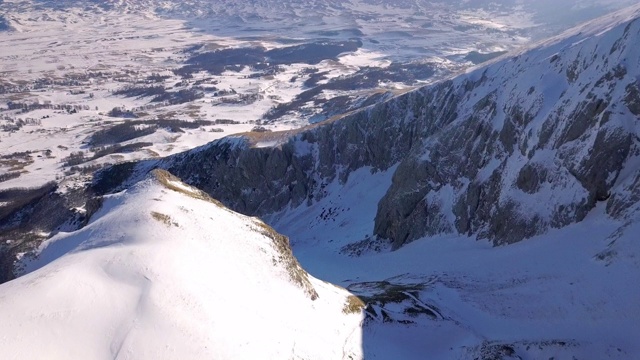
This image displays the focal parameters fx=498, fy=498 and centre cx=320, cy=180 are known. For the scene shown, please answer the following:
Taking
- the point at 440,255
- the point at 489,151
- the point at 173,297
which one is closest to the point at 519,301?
the point at 440,255

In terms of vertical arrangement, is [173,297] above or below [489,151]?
above

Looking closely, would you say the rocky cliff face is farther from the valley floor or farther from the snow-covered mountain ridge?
the valley floor

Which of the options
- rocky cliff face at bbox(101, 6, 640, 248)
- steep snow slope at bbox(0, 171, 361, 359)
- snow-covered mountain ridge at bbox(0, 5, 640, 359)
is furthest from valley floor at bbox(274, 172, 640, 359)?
steep snow slope at bbox(0, 171, 361, 359)

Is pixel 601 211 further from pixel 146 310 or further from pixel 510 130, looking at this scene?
pixel 146 310

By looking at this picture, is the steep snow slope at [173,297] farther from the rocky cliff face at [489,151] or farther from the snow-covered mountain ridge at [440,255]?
the rocky cliff face at [489,151]

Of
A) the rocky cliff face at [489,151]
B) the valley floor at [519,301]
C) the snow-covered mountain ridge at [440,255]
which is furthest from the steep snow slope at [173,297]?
the rocky cliff face at [489,151]

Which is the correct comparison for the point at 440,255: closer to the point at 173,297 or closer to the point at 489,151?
the point at 489,151
